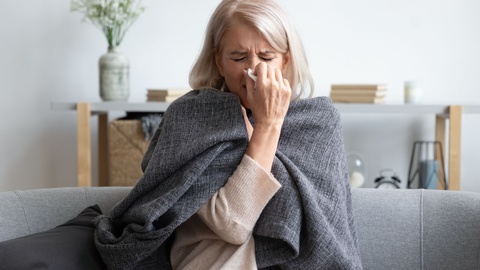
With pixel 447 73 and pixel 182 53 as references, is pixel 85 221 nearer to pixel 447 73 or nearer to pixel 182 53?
pixel 182 53

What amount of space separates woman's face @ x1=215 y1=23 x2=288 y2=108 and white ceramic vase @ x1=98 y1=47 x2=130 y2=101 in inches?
69.4

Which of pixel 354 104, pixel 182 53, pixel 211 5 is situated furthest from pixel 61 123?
pixel 354 104

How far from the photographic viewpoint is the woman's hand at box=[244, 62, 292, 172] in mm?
1766

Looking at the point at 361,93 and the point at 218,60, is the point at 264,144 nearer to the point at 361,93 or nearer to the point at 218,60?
the point at 218,60

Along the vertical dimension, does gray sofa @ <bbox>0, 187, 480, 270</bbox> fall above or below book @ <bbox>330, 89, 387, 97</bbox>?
below

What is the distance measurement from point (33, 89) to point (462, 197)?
2.60 m

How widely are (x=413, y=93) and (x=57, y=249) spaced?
214cm

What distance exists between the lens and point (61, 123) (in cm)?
401

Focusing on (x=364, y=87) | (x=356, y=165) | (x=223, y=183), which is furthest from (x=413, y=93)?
(x=223, y=183)

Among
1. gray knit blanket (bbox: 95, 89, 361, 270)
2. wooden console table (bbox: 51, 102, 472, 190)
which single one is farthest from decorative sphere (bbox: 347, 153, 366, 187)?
gray knit blanket (bbox: 95, 89, 361, 270)

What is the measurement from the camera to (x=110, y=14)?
11.8 ft

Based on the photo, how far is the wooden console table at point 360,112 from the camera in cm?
332

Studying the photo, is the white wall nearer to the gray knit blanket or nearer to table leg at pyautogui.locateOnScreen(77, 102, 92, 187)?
table leg at pyautogui.locateOnScreen(77, 102, 92, 187)

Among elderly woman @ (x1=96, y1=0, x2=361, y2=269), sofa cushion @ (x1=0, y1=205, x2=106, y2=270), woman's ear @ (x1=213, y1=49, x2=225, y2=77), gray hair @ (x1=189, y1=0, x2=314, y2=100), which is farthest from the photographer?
woman's ear @ (x1=213, y1=49, x2=225, y2=77)
